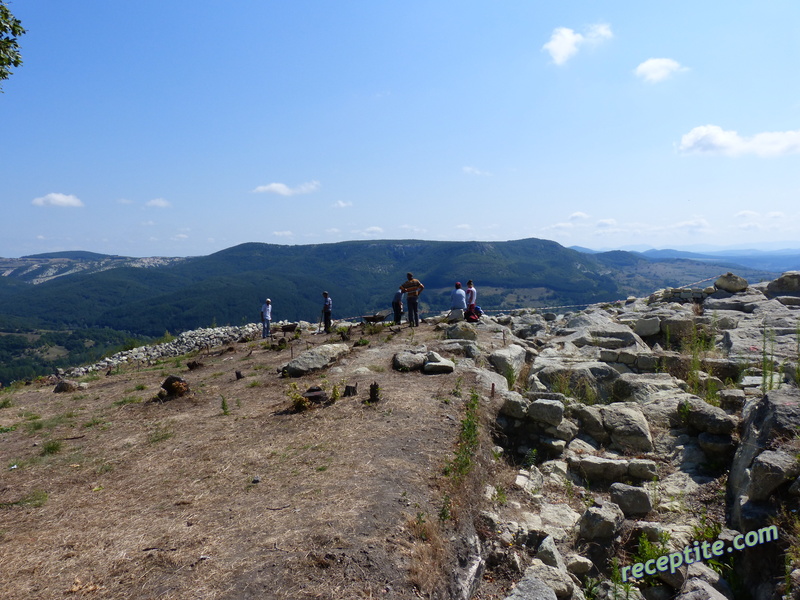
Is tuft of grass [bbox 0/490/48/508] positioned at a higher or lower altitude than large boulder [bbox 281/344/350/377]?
lower

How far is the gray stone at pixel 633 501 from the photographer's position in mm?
6742

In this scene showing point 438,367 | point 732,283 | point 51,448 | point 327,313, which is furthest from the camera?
point 327,313

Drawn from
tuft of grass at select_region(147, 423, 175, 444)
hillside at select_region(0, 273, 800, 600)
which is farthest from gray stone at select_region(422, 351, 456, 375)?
tuft of grass at select_region(147, 423, 175, 444)

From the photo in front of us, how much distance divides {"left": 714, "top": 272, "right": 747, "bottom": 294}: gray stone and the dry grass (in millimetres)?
16465

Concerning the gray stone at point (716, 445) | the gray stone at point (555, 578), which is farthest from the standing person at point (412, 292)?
the gray stone at point (555, 578)

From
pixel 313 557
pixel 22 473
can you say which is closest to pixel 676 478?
pixel 313 557

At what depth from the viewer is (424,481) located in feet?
20.9

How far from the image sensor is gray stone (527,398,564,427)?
8.91 meters

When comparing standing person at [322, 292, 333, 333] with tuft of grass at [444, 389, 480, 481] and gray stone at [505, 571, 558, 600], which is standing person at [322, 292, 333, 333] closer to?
tuft of grass at [444, 389, 480, 481]

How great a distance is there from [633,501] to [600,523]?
109cm

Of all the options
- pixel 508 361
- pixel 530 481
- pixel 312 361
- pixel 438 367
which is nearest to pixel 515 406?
A: pixel 530 481

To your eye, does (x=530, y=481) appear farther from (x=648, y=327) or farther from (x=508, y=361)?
(x=648, y=327)

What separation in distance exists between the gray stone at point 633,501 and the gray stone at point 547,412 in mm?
2079

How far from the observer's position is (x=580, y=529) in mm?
6285
